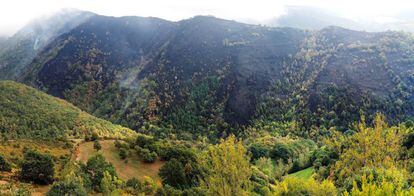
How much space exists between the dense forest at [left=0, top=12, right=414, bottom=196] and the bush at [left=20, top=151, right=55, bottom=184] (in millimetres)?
97

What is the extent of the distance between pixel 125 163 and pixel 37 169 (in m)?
22.0

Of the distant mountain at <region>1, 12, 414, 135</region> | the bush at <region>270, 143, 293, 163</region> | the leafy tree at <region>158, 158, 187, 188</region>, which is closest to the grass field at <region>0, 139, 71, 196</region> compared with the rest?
the leafy tree at <region>158, 158, 187, 188</region>

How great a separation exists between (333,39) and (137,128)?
3588 inches

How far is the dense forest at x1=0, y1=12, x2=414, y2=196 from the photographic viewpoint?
127ft

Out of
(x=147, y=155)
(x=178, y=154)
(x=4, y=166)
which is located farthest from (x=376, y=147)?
(x=147, y=155)

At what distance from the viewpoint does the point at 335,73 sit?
165 metres

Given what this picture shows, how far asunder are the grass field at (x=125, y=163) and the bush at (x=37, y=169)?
15321 mm

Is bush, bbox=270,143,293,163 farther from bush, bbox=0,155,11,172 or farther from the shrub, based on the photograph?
the shrub

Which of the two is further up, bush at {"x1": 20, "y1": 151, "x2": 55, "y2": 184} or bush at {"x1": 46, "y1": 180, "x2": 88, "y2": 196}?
bush at {"x1": 46, "y1": 180, "x2": 88, "y2": 196}

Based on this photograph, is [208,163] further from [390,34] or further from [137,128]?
[390,34]

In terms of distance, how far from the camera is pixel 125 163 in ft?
214

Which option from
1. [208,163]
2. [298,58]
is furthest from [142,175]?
[298,58]

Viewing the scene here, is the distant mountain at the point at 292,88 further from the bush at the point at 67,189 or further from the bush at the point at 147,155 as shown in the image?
the bush at the point at 67,189

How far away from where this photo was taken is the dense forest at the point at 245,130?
1518 inches
